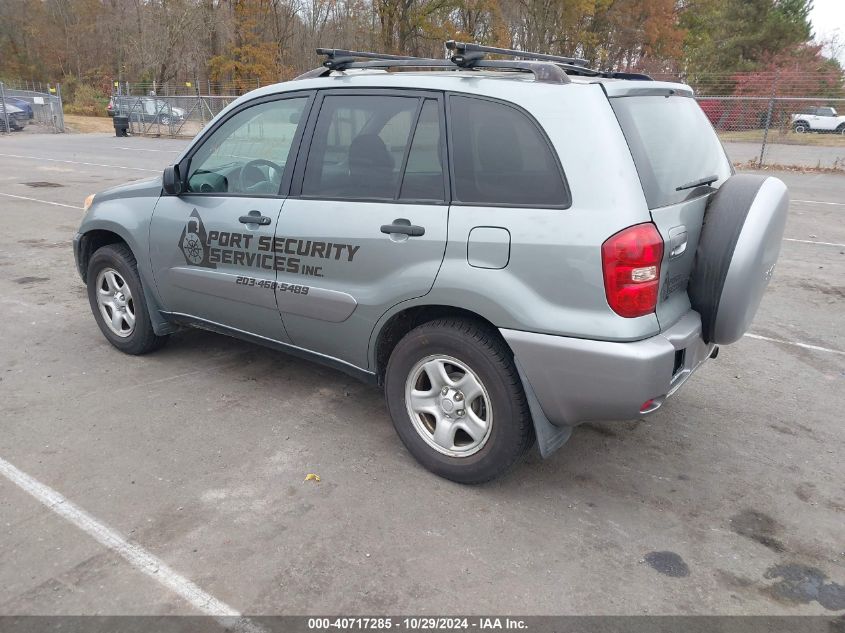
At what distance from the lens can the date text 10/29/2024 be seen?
8.14 ft

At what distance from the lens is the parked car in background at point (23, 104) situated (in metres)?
32.4

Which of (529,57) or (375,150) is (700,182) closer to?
(529,57)

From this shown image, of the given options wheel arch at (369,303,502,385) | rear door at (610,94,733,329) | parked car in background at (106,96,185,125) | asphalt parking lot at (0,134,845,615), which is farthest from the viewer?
parked car in background at (106,96,185,125)

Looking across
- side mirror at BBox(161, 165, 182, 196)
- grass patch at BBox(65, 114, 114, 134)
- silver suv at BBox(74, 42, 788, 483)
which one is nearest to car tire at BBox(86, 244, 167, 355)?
side mirror at BBox(161, 165, 182, 196)

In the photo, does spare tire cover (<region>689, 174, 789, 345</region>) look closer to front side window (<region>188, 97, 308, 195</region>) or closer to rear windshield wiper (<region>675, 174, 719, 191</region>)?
rear windshield wiper (<region>675, 174, 719, 191</region>)

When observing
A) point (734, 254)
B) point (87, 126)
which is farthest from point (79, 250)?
point (87, 126)

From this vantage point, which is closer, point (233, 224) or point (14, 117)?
point (233, 224)

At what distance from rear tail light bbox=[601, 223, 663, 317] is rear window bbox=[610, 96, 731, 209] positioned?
0.66ft

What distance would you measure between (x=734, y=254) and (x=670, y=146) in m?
0.60

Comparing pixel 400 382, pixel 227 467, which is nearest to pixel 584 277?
pixel 400 382

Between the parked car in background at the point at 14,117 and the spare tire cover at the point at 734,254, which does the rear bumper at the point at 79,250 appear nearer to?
the spare tire cover at the point at 734,254

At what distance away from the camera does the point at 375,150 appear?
349cm

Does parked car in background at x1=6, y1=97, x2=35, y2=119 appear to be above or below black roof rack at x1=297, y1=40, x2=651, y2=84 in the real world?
above

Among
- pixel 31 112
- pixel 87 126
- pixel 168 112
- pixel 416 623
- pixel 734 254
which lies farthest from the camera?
pixel 87 126
